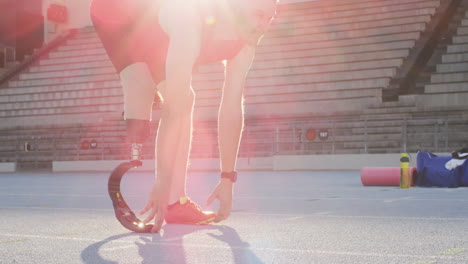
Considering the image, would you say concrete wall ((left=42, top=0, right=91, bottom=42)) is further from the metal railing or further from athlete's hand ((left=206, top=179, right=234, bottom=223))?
athlete's hand ((left=206, top=179, right=234, bottom=223))

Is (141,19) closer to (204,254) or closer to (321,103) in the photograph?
(204,254)

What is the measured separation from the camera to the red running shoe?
10.6ft

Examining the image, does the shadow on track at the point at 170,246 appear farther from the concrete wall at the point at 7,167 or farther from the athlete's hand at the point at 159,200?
the concrete wall at the point at 7,167

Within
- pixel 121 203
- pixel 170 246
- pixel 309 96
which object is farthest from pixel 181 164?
pixel 309 96

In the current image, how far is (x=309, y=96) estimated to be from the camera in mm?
17219

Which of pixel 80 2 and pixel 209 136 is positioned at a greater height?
pixel 80 2

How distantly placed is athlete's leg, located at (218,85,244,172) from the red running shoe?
0.27m

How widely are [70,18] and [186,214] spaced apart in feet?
72.6

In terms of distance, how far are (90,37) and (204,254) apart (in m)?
21.8

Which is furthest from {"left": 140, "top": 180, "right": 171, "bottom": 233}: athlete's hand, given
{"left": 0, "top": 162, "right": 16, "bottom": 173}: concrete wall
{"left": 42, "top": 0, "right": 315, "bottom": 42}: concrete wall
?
{"left": 42, "top": 0, "right": 315, "bottom": 42}: concrete wall

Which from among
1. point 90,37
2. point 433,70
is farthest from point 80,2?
point 433,70

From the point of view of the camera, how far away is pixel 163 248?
250cm

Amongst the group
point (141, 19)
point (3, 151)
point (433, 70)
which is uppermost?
point (433, 70)

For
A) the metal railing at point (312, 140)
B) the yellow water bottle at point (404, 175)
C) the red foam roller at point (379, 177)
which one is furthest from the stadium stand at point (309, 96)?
the yellow water bottle at point (404, 175)
